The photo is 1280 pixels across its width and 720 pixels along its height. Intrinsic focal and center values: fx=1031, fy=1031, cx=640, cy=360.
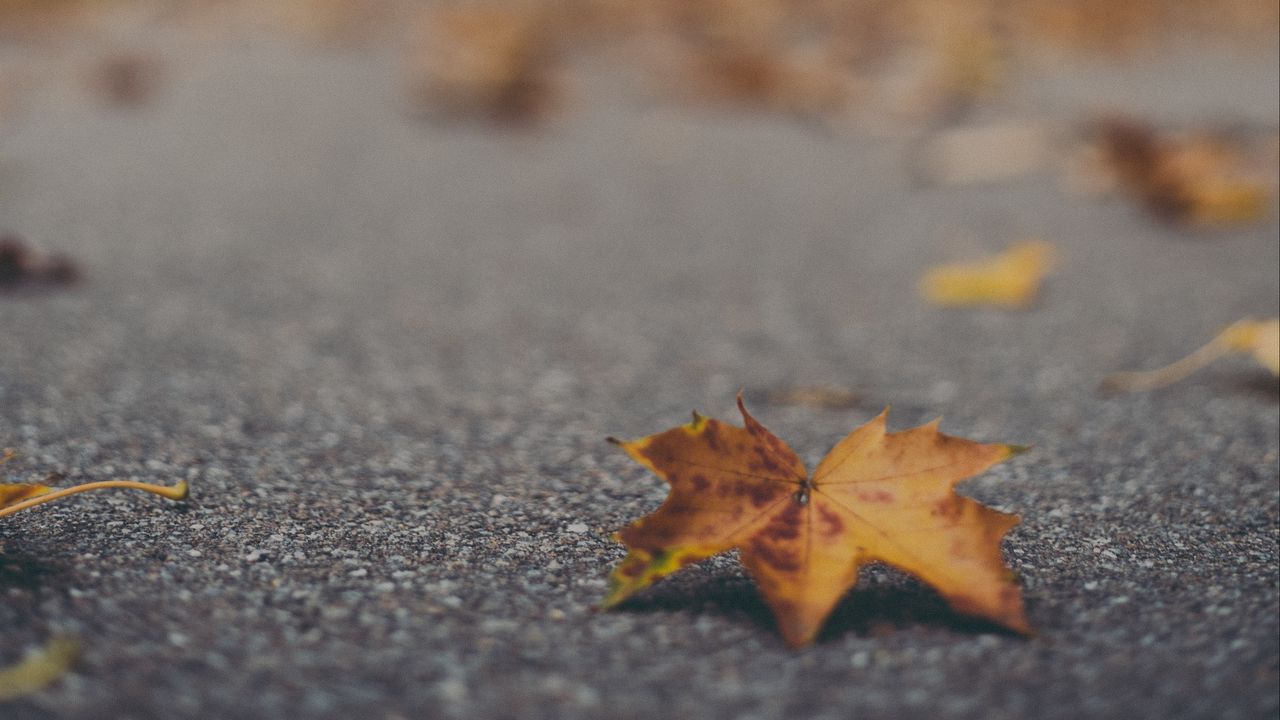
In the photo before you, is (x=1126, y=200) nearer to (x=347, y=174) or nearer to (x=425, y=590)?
(x=347, y=174)

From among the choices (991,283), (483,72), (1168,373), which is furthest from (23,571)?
(483,72)

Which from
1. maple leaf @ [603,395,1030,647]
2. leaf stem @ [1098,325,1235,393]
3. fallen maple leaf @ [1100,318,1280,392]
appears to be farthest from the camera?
leaf stem @ [1098,325,1235,393]

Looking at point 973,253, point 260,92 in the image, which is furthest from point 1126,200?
point 260,92

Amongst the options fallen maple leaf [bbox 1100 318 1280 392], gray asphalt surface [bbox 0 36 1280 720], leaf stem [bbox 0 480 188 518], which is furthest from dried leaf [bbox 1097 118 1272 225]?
leaf stem [bbox 0 480 188 518]

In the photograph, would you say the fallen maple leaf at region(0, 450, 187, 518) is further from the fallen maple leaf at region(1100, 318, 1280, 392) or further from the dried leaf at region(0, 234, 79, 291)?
the fallen maple leaf at region(1100, 318, 1280, 392)

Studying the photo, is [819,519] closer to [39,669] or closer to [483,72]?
[39,669]
